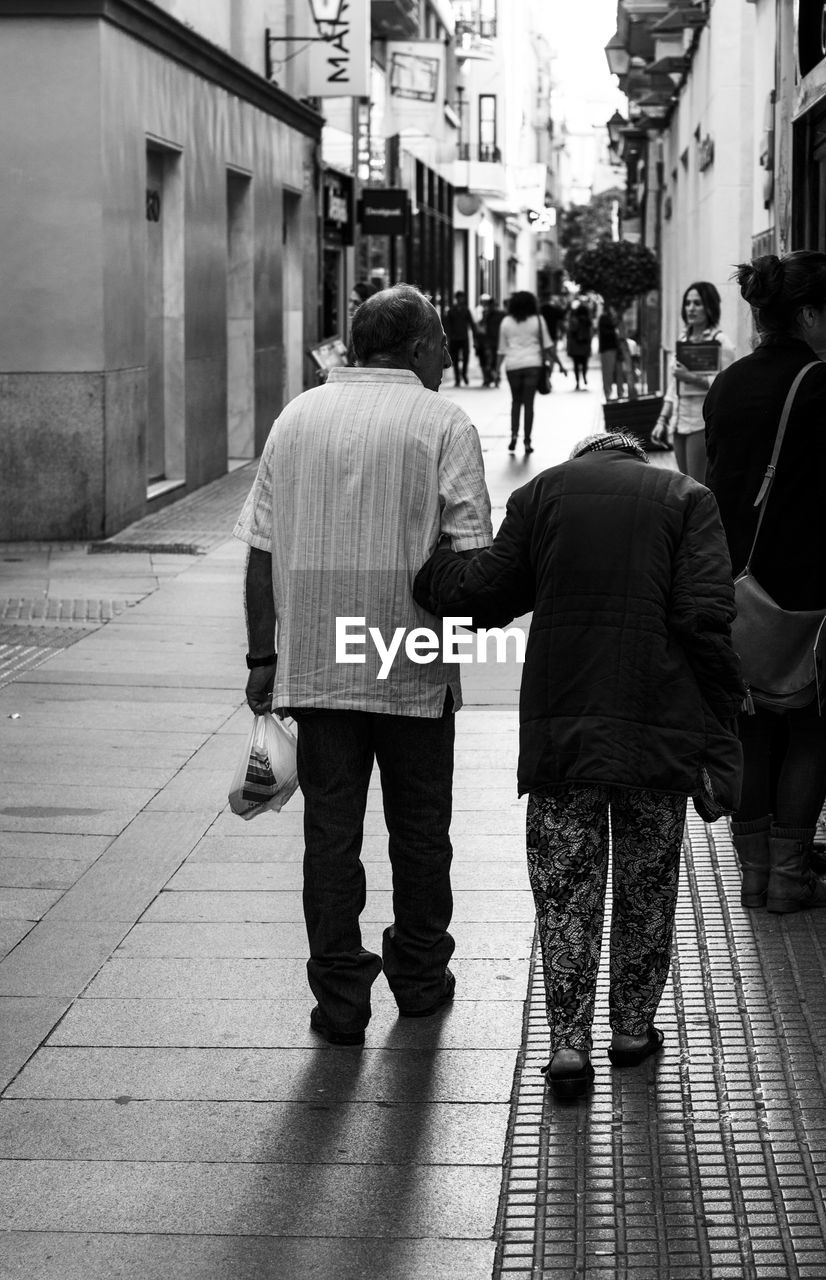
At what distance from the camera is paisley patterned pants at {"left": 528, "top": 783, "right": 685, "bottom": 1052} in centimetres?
438

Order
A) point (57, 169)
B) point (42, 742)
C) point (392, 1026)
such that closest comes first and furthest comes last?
point (392, 1026) < point (42, 742) < point (57, 169)

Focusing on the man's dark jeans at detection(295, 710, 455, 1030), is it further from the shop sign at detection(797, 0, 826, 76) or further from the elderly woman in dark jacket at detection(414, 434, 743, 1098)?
the shop sign at detection(797, 0, 826, 76)

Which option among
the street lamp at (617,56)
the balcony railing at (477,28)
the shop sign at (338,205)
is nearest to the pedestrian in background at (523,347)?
the shop sign at (338,205)

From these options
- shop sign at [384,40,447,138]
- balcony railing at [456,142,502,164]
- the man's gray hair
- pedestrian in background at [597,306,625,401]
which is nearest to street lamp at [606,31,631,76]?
pedestrian in background at [597,306,625,401]

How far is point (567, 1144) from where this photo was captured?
4.14 m

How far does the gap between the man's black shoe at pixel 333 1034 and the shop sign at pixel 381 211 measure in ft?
85.9

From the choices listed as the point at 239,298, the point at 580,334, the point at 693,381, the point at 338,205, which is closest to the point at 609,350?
the point at 338,205

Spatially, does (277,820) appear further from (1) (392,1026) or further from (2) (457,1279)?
(2) (457,1279)

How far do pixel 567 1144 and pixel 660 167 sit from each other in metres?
31.5

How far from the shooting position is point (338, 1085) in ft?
14.7

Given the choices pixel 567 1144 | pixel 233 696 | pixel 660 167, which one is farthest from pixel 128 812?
pixel 660 167

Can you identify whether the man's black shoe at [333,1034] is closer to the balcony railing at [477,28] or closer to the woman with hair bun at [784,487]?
the woman with hair bun at [784,487]

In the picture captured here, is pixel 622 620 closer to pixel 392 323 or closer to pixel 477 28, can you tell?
pixel 392 323

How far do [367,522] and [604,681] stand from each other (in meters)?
0.70
